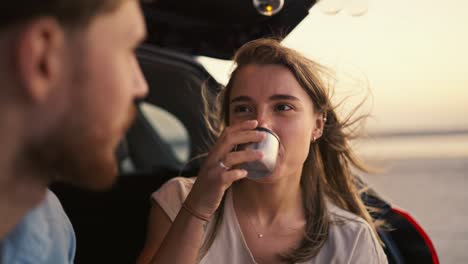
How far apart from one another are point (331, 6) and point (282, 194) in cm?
72

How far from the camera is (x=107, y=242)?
276 cm

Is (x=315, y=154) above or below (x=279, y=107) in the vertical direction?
below

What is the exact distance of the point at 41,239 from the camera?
1.45 metres

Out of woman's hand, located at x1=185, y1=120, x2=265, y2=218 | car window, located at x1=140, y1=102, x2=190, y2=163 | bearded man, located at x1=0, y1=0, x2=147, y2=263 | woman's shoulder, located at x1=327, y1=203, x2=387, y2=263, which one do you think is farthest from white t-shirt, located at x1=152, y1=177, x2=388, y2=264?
bearded man, located at x1=0, y1=0, x2=147, y2=263

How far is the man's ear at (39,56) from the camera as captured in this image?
3.17 ft

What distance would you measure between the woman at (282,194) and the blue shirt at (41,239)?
16.3 inches

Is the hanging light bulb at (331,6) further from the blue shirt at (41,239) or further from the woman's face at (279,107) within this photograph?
the blue shirt at (41,239)

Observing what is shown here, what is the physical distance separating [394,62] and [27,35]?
298cm

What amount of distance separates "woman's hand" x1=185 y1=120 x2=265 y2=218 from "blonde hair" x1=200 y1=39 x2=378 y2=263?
41 centimetres

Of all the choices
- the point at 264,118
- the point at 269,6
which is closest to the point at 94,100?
the point at 264,118

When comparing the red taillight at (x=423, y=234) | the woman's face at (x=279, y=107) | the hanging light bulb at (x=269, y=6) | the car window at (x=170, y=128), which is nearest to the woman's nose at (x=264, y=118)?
the woman's face at (x=279, y=107)

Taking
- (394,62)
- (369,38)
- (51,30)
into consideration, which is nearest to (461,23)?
(394,62)

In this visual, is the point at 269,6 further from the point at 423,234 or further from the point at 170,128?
Answer: the point at 170,128

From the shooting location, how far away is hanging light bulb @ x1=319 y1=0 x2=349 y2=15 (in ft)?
6.91
